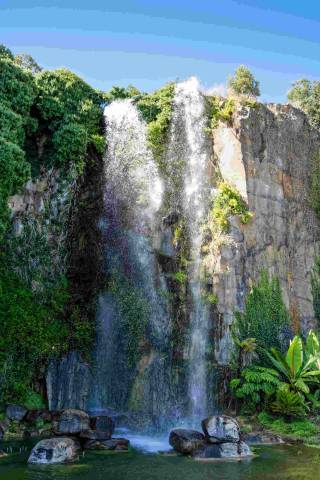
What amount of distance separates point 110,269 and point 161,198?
3142 millimetres

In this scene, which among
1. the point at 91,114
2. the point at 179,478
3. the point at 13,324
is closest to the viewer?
the point at 179,478

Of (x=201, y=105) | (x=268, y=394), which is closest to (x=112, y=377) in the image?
(x=268, y=394)

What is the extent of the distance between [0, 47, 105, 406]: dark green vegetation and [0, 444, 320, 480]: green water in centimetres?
414

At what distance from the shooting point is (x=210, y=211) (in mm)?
18078

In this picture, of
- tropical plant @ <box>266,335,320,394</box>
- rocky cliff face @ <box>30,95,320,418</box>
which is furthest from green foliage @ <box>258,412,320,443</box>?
rocky cliff face @ <box>30,95,320,418</box>

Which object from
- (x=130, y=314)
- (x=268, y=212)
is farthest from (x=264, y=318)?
(x=130, y=314)

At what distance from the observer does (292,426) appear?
14234mm

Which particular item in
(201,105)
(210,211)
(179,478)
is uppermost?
(201,105)

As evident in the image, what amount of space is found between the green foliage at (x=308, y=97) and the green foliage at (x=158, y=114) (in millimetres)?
9786

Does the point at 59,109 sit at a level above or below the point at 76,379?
above

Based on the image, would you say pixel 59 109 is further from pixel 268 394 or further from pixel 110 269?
pixel 268 394

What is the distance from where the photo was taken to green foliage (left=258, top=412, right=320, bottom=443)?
13750mm

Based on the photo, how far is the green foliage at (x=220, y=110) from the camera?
19.5 meters

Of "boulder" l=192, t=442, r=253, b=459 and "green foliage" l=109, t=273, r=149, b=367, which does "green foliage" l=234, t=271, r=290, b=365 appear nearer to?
Answer: "green foliage" l=109, t=273, r=149, b=367
